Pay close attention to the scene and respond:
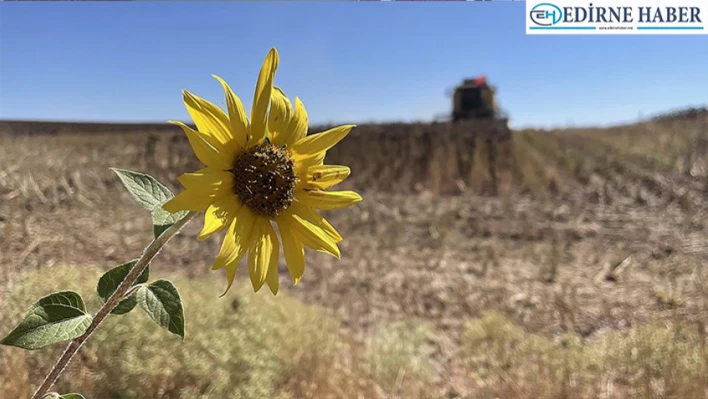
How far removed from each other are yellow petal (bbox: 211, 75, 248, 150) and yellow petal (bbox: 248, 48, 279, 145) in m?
0.02

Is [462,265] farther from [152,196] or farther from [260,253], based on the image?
[152,196]

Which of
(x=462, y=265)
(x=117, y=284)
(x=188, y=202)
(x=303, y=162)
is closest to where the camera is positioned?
(x=188, y=202)

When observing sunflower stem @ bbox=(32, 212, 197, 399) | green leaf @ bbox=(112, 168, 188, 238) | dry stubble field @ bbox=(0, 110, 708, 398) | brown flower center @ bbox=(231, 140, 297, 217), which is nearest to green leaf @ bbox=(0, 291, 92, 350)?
sunflower stem @ bbox=(32, 212, 197, 399)

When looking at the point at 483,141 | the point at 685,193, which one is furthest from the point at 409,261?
the point at 483,141

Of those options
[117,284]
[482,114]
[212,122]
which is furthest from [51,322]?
[482,114]

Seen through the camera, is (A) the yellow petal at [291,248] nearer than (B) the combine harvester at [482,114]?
Yes

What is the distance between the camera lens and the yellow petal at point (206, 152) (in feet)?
2.21

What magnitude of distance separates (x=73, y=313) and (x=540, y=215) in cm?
693

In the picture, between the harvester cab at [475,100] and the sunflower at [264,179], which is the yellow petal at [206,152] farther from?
the harvester cab at [475,100]

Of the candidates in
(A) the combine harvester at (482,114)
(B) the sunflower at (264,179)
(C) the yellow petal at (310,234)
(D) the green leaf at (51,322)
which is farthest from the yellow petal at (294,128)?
(A) the combine harvester at (482,114)

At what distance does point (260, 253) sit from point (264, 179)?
0.11m

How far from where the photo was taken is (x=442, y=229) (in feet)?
19.9

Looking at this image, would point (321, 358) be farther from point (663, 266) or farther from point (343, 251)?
point (663, 266)

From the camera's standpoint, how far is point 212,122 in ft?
2.39
